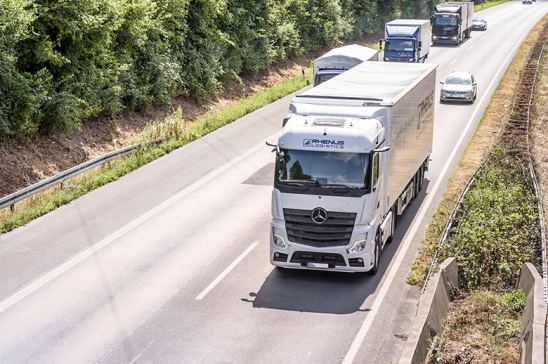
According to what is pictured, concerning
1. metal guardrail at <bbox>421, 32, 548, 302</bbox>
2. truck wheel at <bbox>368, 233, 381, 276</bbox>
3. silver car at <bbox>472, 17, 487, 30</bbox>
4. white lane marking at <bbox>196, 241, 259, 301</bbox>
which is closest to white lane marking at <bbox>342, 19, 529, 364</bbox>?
truck wheel at <bbox>368, 233, 381, 276</bbox>

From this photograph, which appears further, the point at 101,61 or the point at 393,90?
the point at 101,61

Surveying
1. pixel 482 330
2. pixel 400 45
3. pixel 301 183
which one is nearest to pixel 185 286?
pixel 301 183

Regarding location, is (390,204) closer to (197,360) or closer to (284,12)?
(197,360)

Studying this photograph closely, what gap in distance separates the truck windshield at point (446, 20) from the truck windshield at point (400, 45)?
17570 mm

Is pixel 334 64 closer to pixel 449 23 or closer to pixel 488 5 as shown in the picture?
pixel 449 23

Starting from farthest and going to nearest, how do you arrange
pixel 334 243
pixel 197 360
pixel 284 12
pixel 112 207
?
1. pixel 284 12
2. pixel 112 207
3. pixel 334 243
4. pixel 197 360

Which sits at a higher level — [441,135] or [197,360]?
[197,360]

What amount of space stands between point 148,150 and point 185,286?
43.6ft

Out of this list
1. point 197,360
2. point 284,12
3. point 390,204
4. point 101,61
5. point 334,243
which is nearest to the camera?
point 197,360

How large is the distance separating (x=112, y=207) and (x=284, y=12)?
108 feet

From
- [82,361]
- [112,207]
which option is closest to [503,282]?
[82,361]

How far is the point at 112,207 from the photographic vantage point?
23.5 metres

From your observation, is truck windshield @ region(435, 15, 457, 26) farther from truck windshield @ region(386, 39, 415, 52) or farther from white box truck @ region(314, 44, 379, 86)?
white box truck @ region(314, 44, 379, 86)

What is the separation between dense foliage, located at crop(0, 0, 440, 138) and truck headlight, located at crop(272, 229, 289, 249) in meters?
12.3
